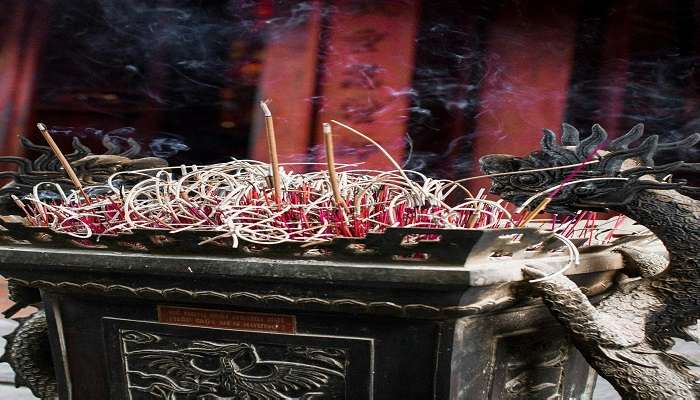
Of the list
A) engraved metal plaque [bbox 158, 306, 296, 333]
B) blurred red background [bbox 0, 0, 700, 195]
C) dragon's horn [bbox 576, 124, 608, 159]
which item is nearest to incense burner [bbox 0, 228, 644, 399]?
engraved metal plaque [bbox 158, 306, 296, 333]

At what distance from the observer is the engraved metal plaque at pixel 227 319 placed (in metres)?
1.34

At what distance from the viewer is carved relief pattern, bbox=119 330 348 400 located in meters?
1.34

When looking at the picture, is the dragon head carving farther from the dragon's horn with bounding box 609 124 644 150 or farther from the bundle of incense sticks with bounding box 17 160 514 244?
the bundle of incense sticks with bounding box 17 160 514 244

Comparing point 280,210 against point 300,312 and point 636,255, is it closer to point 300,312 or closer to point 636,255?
point 300,312

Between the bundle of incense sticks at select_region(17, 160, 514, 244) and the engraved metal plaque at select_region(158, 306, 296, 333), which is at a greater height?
the bundle of incense sticks at select_region(17, 160, 514, 244)

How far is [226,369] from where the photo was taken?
4.60 ft

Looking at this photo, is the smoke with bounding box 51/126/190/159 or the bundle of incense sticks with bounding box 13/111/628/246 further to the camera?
the smoke with bounding box 51/126/190/159

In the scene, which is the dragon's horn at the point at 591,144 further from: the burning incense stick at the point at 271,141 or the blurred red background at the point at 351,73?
the blurred red background at the point at 351,73

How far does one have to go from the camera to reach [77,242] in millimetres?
1421

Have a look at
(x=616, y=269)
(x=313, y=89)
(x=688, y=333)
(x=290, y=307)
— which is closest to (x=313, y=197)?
(x=290, y=307)

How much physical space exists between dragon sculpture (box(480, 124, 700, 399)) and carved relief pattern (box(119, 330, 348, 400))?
46cm

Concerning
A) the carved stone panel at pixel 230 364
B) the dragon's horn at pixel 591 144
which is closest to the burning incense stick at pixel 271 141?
the carved stone panel at pixel 230 364

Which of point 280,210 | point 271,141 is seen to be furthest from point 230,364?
point 271,141

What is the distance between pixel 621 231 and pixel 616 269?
1.43ft
